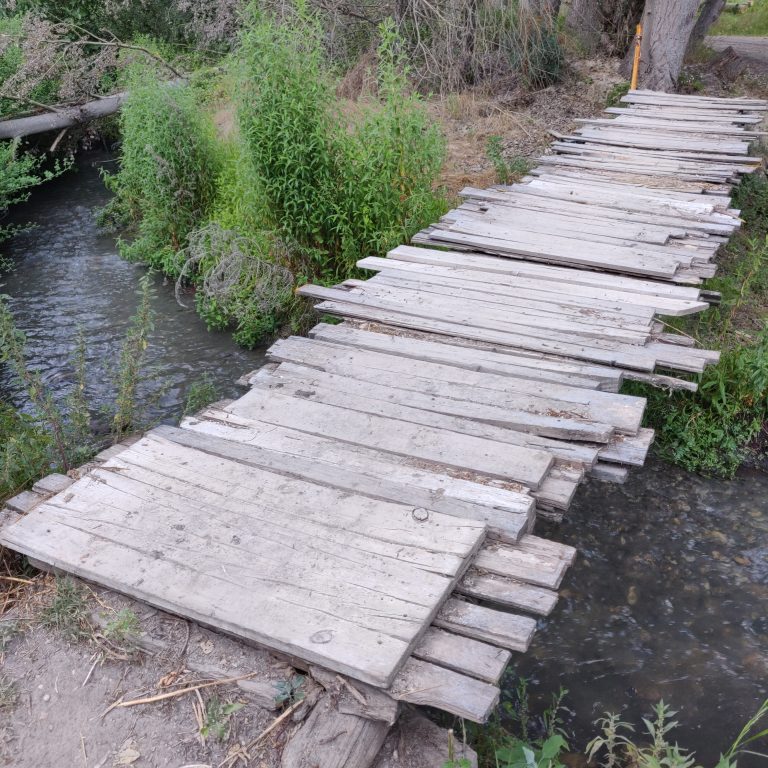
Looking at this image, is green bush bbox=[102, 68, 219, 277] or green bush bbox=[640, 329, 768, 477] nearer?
green bush bbox=[640, 329, 768, 477]

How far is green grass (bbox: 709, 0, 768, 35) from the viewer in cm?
1548

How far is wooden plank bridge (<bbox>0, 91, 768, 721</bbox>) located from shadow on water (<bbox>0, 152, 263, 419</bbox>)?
1.78 metres

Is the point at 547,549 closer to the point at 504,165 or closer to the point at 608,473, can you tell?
the point at 608,473

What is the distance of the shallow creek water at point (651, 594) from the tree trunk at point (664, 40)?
273 inches

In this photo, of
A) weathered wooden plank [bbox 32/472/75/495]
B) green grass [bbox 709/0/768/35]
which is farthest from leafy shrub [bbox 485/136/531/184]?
green grass [bbox 709/0/768/35]

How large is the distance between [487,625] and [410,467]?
90cm

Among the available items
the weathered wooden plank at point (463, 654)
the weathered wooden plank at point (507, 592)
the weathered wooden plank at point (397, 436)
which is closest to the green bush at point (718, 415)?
the weathered wooden plank at point (397, 436)

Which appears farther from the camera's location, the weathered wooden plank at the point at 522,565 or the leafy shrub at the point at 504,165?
the leafy shrub at the point at 504,165

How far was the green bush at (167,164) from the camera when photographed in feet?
26.6

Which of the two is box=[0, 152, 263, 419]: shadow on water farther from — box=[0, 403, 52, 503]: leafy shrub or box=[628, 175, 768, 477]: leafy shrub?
box=[628, 175, 768, 477]: leafy shrub

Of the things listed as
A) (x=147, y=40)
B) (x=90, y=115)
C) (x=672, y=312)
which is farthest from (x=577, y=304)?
(x=147, y=40)

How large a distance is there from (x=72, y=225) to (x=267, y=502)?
8.67m

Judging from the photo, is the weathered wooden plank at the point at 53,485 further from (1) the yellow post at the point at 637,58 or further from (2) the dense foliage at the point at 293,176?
(1) the yellow post at the point at 637,58

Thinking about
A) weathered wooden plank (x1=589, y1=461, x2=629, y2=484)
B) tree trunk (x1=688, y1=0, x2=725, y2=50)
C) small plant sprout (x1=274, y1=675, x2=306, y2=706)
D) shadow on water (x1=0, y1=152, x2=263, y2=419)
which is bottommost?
shadow on water (x1=0, y1=152, x2=263, y2=419)
